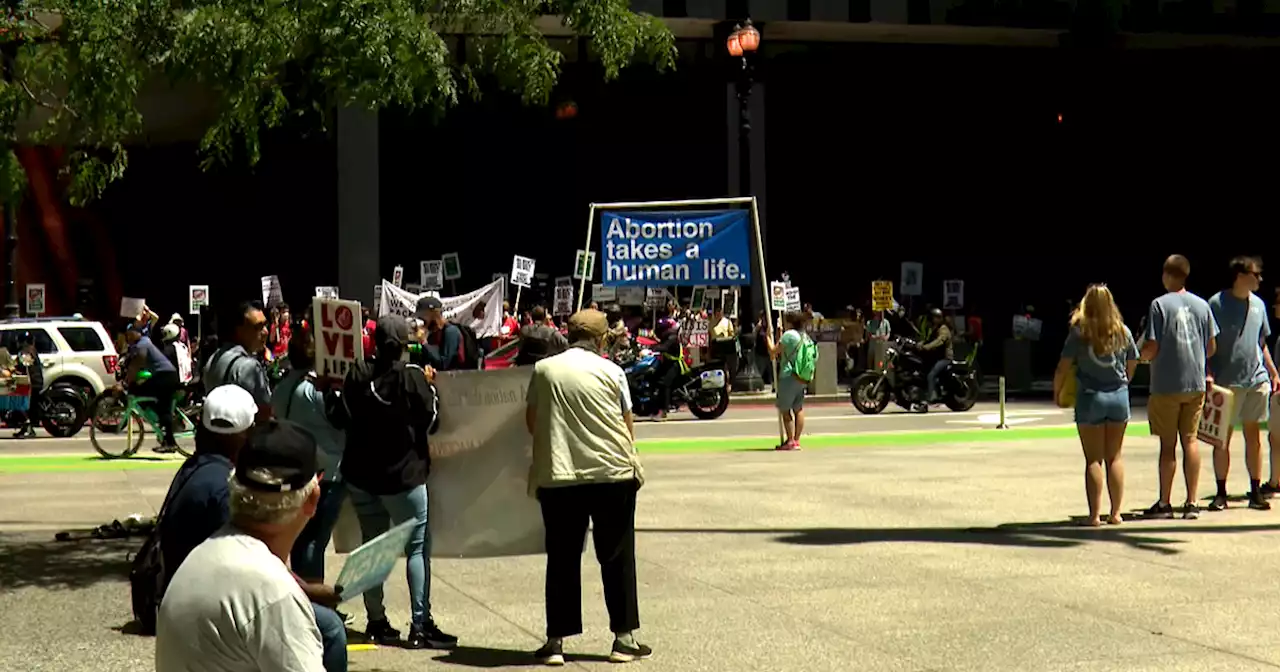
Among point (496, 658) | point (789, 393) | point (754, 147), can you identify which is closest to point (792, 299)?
point (789, 393)

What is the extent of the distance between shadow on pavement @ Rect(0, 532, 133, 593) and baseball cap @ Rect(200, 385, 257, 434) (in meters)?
5.42

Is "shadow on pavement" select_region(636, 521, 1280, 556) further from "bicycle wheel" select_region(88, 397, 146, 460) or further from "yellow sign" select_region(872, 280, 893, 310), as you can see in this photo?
"yellow sign" select_region(872, 280, 893, 310)

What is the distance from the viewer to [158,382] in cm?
2033

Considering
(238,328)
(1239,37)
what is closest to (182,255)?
(1239,37)

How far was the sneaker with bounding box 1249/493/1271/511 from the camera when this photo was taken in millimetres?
12984

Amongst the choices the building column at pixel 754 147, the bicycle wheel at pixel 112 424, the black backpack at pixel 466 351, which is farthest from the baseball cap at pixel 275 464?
the building column at pixel 754 147

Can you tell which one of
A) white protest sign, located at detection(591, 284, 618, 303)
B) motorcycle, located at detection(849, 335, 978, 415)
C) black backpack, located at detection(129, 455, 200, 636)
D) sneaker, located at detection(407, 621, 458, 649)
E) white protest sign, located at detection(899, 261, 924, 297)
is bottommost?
sneaker, located at detection(407, 621, 458, 649)

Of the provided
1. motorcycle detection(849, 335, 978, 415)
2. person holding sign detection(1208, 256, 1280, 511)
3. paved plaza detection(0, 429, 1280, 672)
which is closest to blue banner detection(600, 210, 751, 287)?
motorcycle detection(849, 335, 978, 415)

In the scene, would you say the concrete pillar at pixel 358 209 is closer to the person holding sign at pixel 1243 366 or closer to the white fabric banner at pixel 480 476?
the person holding sign at pixel 1243 366

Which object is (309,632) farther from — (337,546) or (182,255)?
(182,255)

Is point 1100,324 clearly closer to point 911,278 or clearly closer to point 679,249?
point 679,249

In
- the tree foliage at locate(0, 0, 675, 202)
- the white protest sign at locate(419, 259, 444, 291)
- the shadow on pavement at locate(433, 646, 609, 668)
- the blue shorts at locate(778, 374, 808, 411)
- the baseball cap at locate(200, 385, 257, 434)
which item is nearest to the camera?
the baseball cap at locate(200, 385, 257, 434)

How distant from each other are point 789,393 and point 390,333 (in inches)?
485

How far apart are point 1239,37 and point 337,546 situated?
44.4 m
